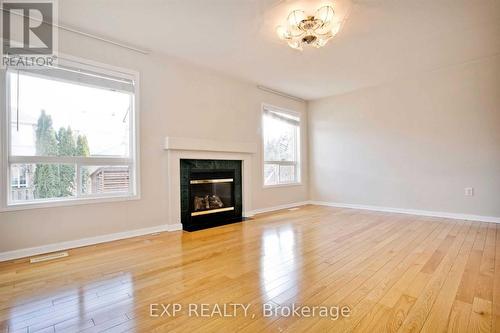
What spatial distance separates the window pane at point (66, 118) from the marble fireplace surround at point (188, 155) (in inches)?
24.8

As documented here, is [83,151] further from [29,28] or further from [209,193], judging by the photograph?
[209,193]

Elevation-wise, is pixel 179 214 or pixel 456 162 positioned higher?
pixel 456 162

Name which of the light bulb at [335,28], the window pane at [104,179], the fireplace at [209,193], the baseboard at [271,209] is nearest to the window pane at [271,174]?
the baseboard at [271,209]

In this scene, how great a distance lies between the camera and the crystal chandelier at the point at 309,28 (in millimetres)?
2584

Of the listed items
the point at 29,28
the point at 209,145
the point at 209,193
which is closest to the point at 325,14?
the point at 209,145

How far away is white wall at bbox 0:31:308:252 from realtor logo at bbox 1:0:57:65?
0.14 m

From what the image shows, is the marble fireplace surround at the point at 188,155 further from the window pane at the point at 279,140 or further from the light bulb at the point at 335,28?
the light bulb at the point at 335,28

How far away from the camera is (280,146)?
5.60 metres

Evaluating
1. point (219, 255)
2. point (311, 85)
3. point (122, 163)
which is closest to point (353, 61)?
point (311, 85)

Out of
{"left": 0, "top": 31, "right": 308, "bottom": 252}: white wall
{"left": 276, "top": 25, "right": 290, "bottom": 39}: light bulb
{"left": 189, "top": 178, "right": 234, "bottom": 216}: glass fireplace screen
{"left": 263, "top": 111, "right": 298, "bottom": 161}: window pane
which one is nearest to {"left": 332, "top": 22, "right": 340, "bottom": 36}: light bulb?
{"left": 276, "top": 25, "right": 290, "bottom": 39}: light bulb

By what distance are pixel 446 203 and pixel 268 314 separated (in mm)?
4344

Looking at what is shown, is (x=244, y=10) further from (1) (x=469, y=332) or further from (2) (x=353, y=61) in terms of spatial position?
(1) (x=469, y=332)

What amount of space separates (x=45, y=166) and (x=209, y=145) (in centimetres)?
209

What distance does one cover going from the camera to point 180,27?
2.88 meters
